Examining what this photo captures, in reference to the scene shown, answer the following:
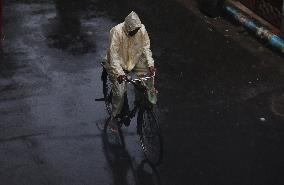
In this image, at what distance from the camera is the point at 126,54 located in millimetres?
7746

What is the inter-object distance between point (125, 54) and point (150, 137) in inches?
48.4

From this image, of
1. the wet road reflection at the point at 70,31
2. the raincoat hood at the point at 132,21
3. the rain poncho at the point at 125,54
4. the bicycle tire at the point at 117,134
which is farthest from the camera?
the wet road reflection at the point at 70,31

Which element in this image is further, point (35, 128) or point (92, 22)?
point (92, 22)

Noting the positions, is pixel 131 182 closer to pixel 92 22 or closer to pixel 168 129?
pixel 168 129

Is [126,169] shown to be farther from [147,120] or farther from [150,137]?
[147,120]

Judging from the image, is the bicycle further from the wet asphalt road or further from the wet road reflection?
the wet road reflection

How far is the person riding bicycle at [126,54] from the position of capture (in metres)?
7.46

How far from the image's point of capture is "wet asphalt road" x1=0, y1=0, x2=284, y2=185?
7621mm

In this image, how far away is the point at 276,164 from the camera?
772cm

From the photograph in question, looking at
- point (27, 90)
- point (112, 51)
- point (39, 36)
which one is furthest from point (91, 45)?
point (112, 51)

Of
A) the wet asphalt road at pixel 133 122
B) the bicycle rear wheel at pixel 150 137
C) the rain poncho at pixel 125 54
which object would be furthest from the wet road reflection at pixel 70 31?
the bicycle rear wheel at pixel 150 137

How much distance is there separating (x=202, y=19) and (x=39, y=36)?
3.78m

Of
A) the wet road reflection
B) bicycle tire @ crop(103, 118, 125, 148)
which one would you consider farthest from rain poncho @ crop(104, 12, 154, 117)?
the wet road reflection

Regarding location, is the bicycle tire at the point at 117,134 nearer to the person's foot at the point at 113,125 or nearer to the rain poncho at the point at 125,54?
the person's foot at the point at 113,125
